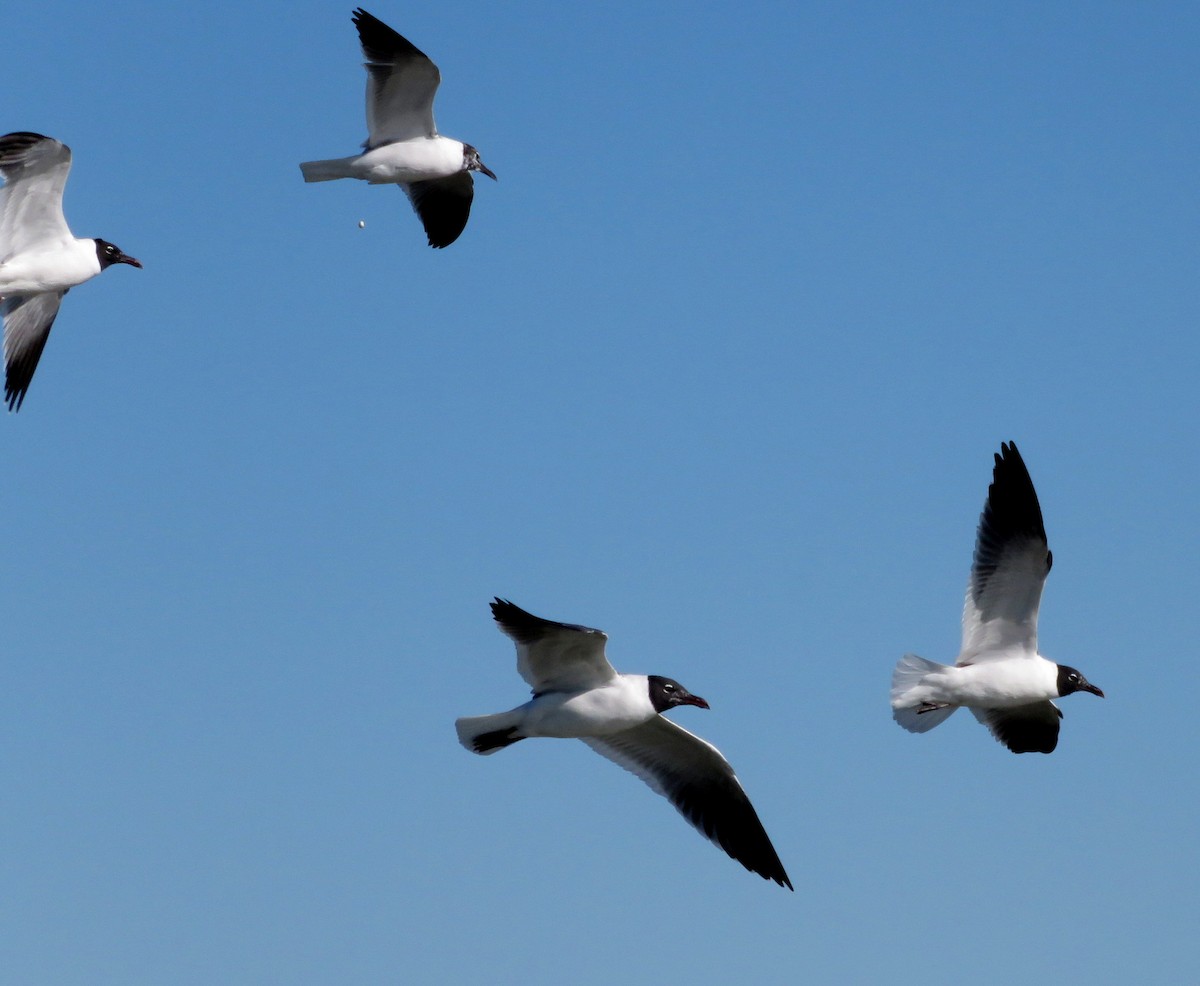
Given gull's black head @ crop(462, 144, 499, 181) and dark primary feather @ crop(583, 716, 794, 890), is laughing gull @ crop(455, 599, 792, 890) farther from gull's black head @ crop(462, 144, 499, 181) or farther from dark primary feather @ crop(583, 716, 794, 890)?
gull's black head @ crop(462, 144, 499, 181)

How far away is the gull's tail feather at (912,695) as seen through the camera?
15.7 meters

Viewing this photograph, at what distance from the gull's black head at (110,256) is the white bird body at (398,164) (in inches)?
84.0

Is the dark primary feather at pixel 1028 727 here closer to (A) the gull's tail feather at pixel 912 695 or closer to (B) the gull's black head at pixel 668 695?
(A) the gull's tail feather at pixel 912 695

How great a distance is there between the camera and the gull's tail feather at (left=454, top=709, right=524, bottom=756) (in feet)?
45.1

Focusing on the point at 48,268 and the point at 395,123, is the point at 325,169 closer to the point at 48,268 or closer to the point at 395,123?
the point at 395,123

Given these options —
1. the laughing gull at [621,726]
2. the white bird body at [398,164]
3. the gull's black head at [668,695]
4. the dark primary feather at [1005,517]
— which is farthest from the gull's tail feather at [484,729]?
the white bird body at [398,164]

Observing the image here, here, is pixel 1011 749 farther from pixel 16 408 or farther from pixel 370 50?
pixel 16 408

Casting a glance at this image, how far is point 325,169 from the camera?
55.8 ft

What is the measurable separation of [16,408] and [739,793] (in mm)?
7619

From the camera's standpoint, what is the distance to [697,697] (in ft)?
45.5

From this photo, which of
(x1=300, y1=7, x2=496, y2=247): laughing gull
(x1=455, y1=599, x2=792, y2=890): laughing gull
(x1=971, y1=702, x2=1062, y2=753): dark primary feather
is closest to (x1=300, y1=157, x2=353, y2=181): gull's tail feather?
(x1=300, y1=7, x2=496, y2=247): laughing gull

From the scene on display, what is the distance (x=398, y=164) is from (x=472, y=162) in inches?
56.6

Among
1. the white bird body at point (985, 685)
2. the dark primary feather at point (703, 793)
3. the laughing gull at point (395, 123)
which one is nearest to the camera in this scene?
the dark primary feather at point (703, 793)

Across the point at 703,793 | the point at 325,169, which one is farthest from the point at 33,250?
the point at 703,793
